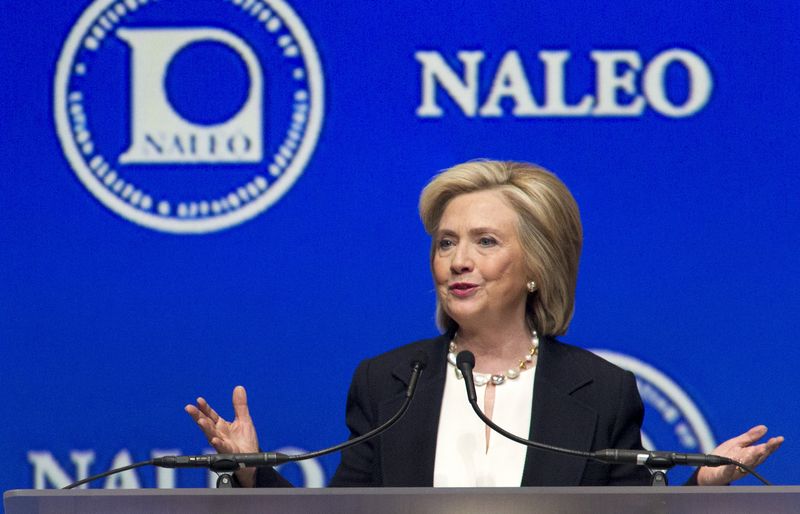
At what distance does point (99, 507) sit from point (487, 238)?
1.19m

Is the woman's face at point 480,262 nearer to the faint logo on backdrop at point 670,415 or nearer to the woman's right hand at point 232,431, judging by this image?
the woman's right hand at point 232,431

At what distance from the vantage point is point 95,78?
3320 millimetres

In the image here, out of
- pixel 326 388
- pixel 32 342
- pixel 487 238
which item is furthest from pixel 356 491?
pixel 32 342

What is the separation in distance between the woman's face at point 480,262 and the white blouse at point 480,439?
136 mm

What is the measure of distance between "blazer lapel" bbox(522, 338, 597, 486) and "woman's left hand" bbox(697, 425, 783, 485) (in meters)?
0.29

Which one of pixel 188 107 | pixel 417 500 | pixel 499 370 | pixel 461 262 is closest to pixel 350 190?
pixel 188 107

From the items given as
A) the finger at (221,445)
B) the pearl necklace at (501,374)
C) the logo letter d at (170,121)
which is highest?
the logo letter d at (170,121)

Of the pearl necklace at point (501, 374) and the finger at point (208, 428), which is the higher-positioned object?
the pearl necklace at point (501, 374)

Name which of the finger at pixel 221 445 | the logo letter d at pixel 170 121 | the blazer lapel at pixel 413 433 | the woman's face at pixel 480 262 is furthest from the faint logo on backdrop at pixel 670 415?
the finger at pixel 221 445

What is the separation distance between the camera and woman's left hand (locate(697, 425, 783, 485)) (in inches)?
89.4

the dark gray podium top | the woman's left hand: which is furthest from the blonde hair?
the dark gray podium top

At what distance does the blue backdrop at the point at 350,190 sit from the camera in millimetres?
3287

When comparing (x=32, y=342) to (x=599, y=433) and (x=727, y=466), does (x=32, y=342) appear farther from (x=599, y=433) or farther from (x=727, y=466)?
(x=727, y=466)

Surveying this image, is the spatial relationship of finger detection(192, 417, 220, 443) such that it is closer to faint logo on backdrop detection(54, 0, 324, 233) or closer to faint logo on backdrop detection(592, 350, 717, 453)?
faint logo on backdrop detection(54, 0, 324, 233)
